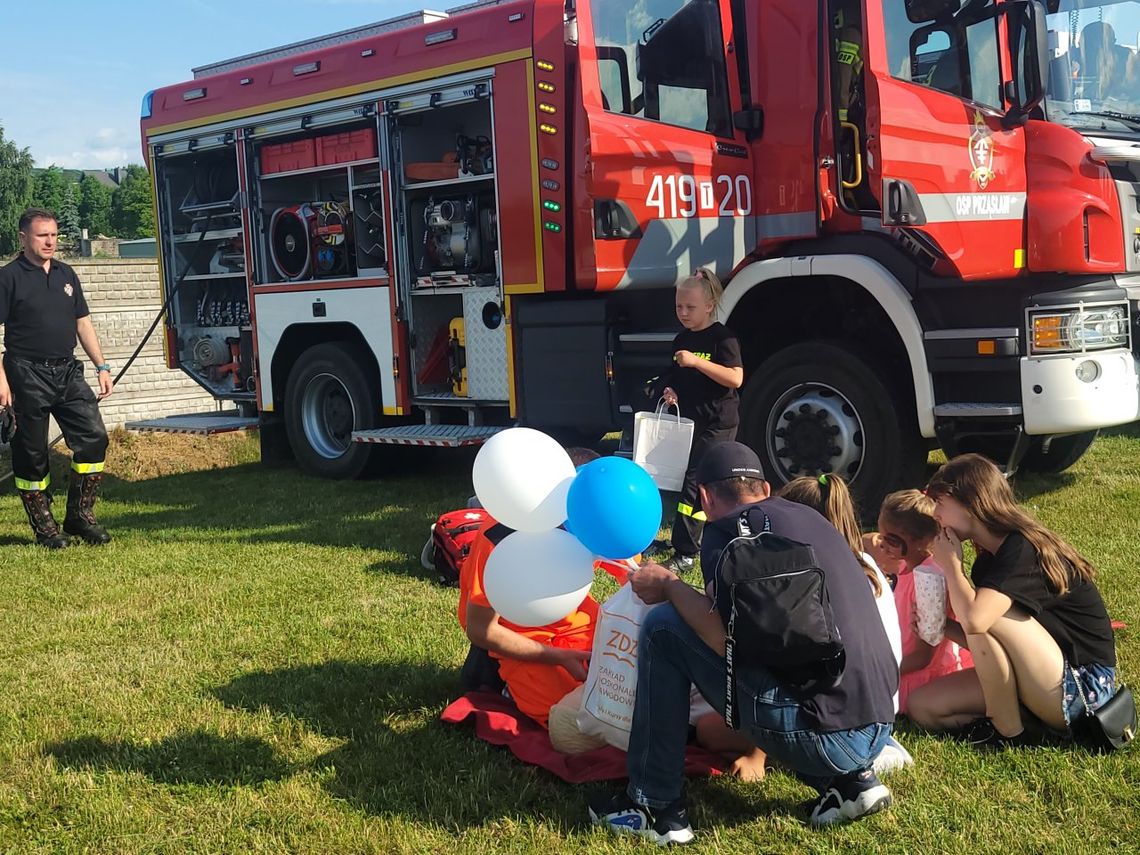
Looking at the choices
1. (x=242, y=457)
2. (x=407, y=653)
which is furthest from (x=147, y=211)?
(x=407, y=653)

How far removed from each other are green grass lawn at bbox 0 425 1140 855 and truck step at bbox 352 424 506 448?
1.07 meters

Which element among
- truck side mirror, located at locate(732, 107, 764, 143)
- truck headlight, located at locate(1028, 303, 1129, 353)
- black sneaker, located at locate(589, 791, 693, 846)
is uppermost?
truck side mirror, located at locate(732, 107, 764, 143)

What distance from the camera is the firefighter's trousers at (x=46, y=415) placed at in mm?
7223

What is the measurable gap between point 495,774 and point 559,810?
0.30 m

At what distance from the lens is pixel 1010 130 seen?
6.52m

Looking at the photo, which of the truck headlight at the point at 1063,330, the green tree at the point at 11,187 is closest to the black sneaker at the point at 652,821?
the truck headlight at the point at 1063,330

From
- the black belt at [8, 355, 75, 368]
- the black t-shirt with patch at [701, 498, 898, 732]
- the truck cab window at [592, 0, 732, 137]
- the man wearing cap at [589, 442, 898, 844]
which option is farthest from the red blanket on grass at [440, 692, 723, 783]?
the black belt at [8, 355, 75, 368]

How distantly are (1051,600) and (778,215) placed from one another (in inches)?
156

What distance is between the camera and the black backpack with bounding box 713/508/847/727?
9.34 feet

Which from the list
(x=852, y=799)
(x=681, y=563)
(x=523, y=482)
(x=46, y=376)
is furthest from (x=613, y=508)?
(x=46, y=376)

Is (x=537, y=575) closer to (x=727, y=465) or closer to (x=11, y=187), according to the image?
(x=727, y=465)

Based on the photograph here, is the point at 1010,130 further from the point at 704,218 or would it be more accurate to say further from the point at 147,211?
the point at 147,211

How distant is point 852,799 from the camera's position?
3.16 m

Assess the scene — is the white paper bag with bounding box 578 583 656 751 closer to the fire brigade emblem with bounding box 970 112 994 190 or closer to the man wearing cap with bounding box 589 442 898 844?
the man wearing cap with bounding box 589 442 898 844
